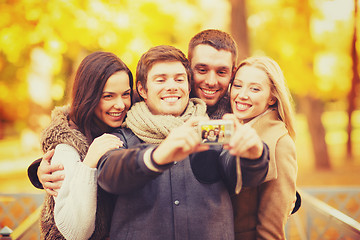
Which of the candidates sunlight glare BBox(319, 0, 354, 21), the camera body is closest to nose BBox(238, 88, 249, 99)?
the camera body

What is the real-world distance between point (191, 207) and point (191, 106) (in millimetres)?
716

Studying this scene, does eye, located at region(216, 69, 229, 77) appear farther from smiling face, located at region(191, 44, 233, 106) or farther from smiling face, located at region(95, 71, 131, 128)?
smiling face, located at region(95, 71, 131, 128)

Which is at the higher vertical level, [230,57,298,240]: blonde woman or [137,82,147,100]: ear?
[137,82,147,100]: ear

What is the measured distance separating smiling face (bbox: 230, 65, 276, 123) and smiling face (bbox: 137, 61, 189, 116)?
45cm

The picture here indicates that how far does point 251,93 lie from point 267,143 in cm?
41

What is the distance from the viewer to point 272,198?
240cm

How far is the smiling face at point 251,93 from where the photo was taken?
8.50 feet

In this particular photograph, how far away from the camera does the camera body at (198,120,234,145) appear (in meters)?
1.78

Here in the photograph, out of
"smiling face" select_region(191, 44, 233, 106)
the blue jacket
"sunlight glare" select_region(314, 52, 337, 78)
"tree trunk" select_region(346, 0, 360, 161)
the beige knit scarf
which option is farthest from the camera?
"sunlight glare" select_region(314, 52, 337, 78)

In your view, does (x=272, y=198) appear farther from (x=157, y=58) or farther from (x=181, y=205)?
(x=157, y=58)

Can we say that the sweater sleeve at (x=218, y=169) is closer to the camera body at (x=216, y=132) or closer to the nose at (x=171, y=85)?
the camera body at (x=216, y=132)

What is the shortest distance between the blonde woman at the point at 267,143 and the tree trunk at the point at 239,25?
4.45m

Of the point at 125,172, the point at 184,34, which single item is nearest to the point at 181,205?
the point at 125,172

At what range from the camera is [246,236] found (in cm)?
247
